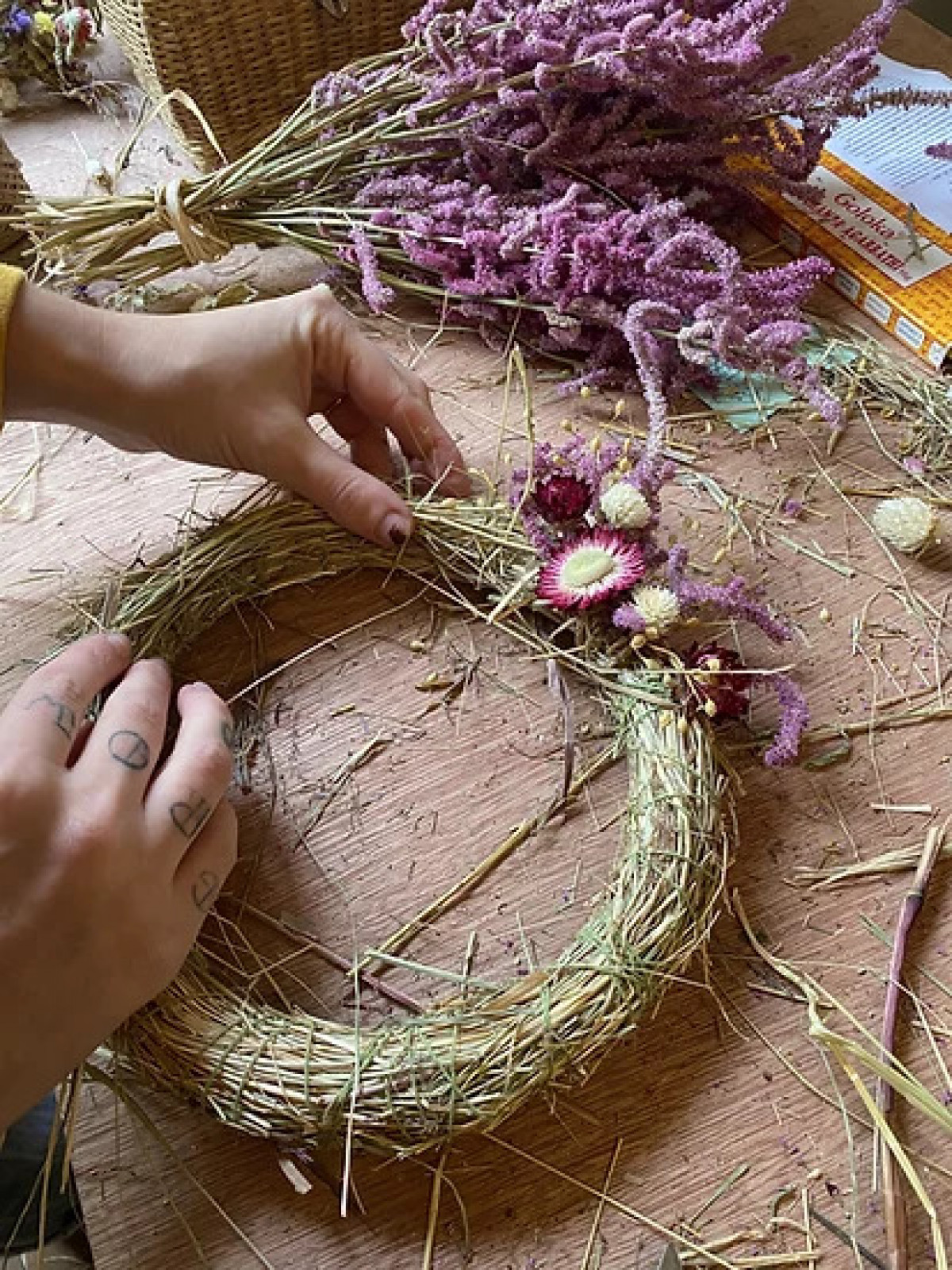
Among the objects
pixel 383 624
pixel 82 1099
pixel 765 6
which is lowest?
pixel 82 1099

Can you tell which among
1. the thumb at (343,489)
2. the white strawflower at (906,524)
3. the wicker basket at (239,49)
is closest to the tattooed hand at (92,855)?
the thumb at (343,489)

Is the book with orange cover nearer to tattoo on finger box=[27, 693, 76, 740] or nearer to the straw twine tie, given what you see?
the straw twine tie

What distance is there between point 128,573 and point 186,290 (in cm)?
33

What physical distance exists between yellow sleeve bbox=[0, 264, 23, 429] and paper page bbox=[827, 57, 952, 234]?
739mm

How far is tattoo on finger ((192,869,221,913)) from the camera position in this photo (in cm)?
72

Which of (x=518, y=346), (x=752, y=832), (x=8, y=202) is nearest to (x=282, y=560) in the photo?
(x=518, y=346)

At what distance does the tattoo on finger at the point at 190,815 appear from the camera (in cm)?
71

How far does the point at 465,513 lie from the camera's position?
91cm

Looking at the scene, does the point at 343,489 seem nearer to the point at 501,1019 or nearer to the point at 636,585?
the point at 636,585

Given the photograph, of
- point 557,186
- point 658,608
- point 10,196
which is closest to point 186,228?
point 10,196

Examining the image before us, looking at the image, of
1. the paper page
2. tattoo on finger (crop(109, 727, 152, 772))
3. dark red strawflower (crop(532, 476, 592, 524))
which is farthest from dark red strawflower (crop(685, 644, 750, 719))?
the paper page

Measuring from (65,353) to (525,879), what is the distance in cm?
49

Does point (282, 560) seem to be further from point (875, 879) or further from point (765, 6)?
point (765, 6)

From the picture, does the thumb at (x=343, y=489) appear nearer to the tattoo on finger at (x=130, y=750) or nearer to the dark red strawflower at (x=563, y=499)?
the dark red strawflower at (x=563, y=499)
